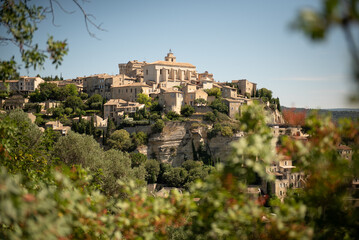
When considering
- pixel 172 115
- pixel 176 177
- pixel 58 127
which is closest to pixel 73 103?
pixel 58 127

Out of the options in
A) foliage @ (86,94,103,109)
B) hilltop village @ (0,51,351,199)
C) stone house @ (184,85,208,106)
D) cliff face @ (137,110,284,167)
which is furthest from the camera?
foliage @ (86,94,103,109)

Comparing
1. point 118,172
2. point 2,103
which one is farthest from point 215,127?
point 2,103

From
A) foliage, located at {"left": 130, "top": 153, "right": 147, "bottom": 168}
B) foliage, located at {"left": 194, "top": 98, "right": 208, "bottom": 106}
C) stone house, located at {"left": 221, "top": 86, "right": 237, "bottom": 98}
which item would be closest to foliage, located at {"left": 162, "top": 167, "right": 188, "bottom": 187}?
foliage, located at {"left": 130, "top": 153, "right": 147, "bottom": 168}

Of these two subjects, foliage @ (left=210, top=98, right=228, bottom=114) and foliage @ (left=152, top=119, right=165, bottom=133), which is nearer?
foliage @ (left=152, top=119, right=165, bottom=133)

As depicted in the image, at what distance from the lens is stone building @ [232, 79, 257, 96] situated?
213 feet

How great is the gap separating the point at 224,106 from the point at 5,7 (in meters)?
50.1

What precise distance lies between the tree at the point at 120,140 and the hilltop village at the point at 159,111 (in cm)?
15

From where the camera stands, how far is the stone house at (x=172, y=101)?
5653 centimetres

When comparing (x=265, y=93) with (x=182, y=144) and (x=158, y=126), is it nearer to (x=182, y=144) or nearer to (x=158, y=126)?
(x=182, y=144)

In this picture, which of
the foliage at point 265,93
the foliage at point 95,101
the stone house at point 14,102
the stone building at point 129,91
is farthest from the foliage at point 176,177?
the stone house at point 14,102

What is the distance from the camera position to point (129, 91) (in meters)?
63.2

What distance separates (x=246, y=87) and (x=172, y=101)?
1594cm

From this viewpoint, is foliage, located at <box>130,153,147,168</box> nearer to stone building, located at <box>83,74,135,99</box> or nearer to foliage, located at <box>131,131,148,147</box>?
foliage, located at <box>131,131,148,147</box>

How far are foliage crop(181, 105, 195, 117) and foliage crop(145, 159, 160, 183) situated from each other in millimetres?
10980
